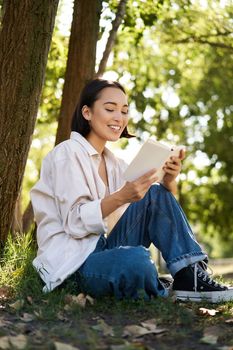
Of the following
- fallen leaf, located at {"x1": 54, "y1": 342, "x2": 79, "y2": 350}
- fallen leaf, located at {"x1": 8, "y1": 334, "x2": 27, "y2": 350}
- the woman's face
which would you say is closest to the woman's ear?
the woman's face

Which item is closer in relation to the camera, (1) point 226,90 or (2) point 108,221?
(2) point 108,221

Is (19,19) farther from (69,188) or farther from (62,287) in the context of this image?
(62,287)

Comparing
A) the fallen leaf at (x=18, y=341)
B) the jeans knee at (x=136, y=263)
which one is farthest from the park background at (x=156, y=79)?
the fallen leaf at (x=18, y=341)

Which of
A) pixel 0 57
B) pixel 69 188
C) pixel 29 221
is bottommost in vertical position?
pixel 29 221

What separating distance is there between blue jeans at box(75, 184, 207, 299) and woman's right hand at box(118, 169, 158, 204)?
0.96ft

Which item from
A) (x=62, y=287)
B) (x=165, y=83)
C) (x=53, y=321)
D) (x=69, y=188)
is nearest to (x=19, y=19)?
(x=69, y=188)

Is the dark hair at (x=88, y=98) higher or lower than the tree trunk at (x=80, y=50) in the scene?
lower

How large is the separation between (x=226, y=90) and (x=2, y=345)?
1405 centimetres

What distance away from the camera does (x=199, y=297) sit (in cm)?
469

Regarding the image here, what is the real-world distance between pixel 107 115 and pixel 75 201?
0.71 metres

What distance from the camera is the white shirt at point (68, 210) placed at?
4457 millimetres

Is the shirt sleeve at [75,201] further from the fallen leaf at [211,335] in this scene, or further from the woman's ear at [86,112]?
the fallen leaf at [211,335]

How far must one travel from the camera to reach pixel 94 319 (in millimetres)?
4004

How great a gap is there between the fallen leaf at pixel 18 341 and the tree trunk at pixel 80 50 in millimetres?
3924
